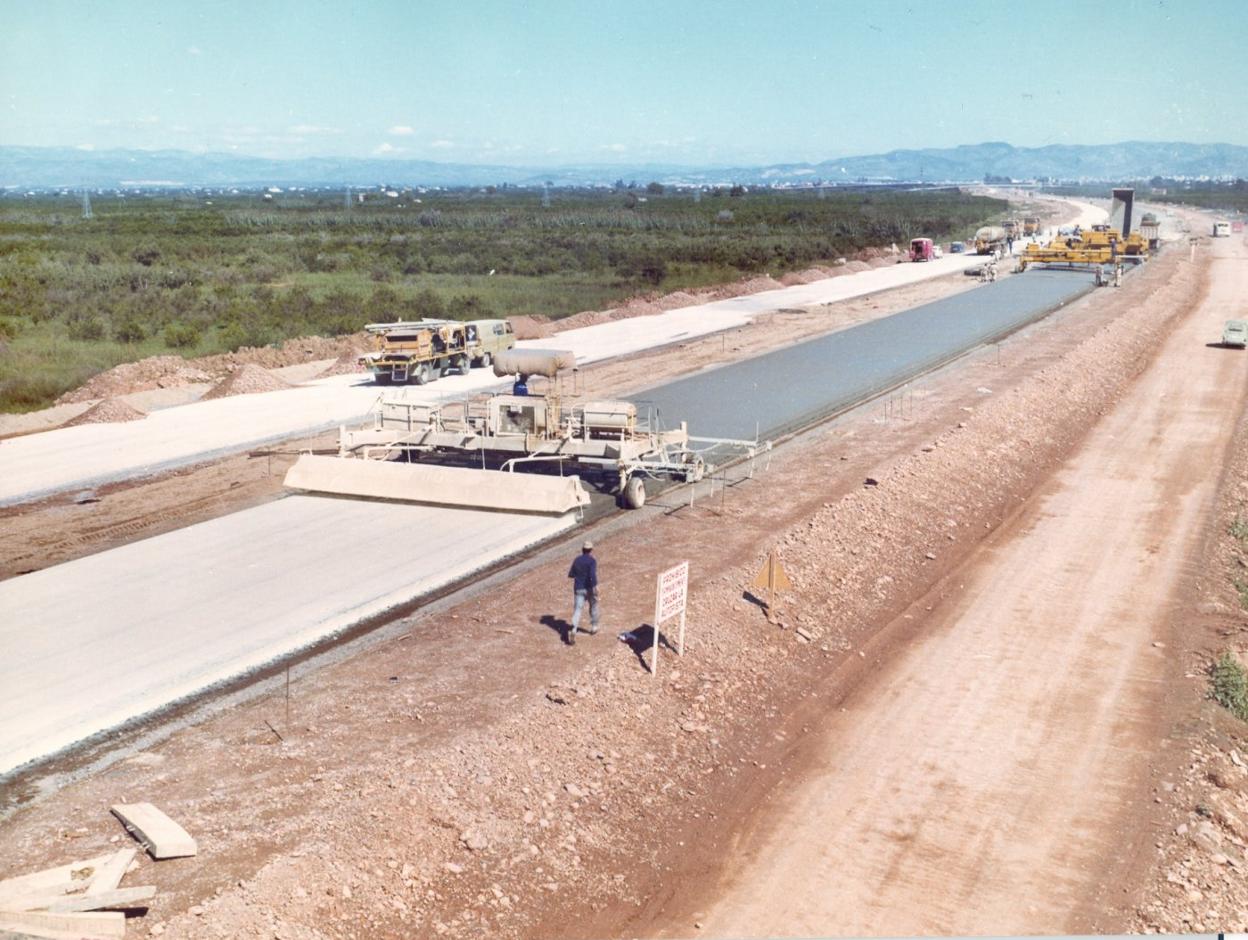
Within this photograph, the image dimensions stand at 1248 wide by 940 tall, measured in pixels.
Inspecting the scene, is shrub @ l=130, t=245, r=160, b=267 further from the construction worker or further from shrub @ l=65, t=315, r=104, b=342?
the construction worker

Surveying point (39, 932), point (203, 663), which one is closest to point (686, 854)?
point (39, 932)

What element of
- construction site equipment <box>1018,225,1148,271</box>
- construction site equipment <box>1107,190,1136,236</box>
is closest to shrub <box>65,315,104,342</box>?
construction site equipment <box>1018,225,1148,271</box>

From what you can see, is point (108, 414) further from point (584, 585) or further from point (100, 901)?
point (100, 901)

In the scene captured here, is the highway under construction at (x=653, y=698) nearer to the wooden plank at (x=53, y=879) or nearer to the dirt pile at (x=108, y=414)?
the wooden plank at (x=53, y=879)

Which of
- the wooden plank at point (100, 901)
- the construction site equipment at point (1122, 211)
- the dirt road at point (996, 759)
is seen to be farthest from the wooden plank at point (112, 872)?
the construction site equipment at point (1122, 211)

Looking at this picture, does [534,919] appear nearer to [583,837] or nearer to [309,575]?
[583,837]
